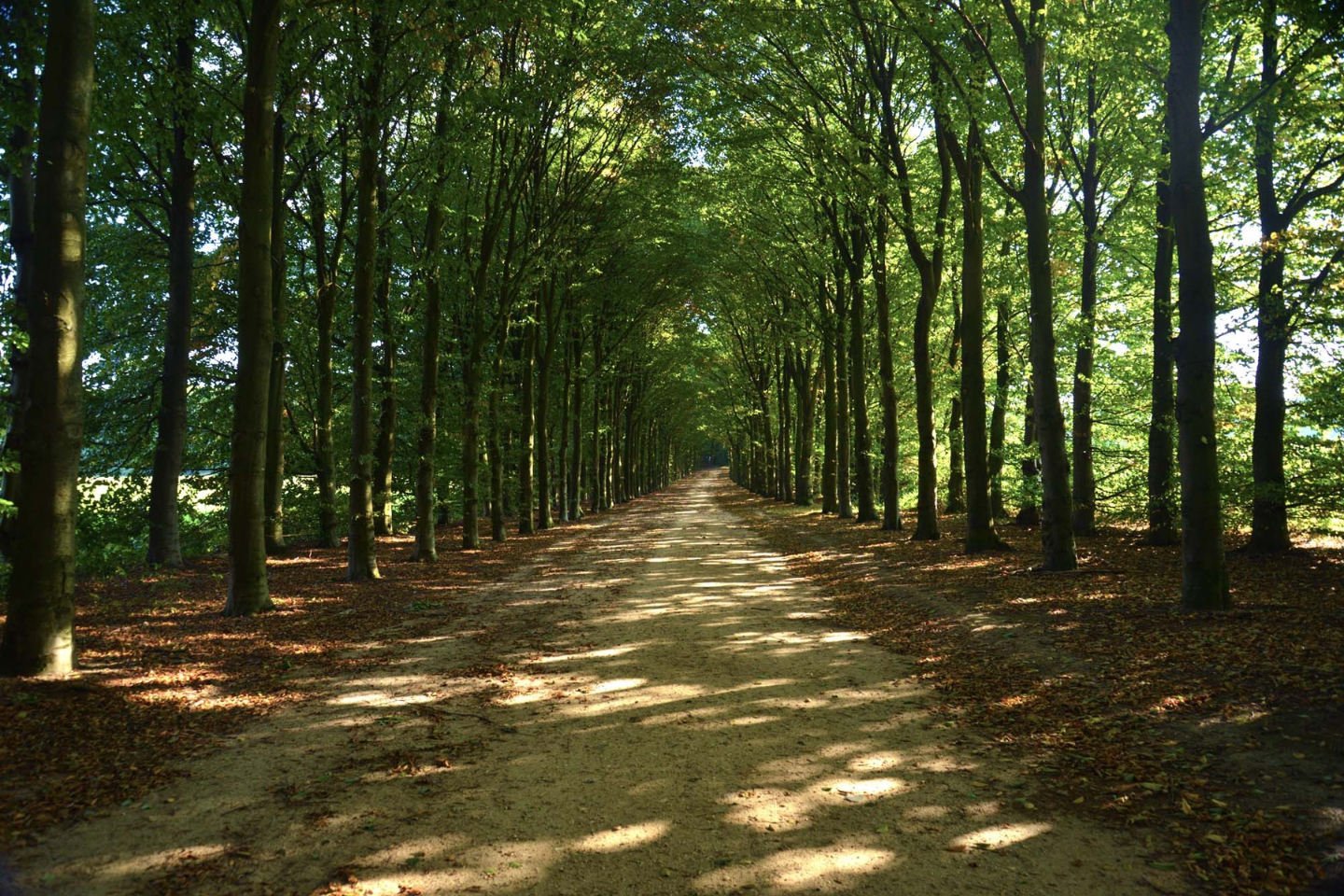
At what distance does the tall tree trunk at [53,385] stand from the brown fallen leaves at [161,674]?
51 cm

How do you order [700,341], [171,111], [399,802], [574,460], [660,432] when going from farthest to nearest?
[660,432], [700,341], [574,460], [171,111], [399,802]

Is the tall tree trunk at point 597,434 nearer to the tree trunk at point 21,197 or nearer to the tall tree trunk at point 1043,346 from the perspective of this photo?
the tree trunk at point 21,197

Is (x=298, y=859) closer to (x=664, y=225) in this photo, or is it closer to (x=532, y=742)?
(x=532, y=742)

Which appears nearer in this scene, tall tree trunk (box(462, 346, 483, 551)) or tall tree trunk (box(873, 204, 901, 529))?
tall tree trunk (box(462, 346, 483, 551))

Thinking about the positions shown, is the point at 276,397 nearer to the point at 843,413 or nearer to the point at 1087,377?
the point at 1087,377

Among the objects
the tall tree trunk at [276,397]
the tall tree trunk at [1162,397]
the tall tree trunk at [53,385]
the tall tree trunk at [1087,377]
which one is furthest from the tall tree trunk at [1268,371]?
the tall tree trunk at [276,397]

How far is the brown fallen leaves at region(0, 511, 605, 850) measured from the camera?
4.88 metres

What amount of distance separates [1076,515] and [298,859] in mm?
19774

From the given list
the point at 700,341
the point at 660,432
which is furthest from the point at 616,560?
the point at 660,432

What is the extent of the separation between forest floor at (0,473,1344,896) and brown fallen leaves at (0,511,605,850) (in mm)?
41

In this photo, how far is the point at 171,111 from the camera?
1427cm

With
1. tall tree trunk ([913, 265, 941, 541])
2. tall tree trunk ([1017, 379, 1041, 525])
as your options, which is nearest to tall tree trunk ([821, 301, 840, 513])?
tall tree trunk ([1017, 379, 1041, 525])

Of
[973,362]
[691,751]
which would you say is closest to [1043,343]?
[973,362]

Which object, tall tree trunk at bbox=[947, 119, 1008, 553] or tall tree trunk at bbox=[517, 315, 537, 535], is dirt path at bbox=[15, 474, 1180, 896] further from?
tall tree trunk at bbox=[517, 315, 537, 535]
